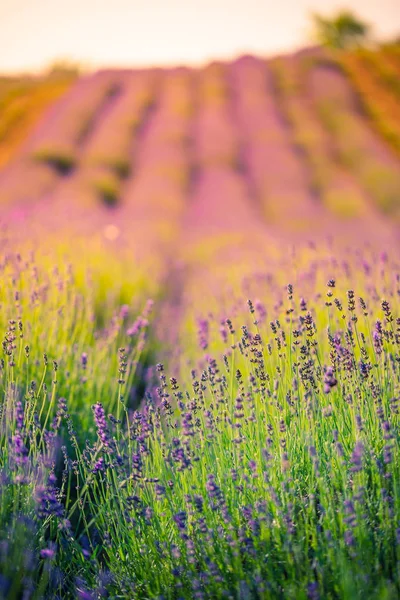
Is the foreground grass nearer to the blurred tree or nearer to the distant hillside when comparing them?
the distant hillside

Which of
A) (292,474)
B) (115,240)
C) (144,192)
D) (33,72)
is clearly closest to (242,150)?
(144,192)

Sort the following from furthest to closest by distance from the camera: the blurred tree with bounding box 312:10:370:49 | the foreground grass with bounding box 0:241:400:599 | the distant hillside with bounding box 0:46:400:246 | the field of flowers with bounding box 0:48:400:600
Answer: the blurred tree with bounding box 312:10:370:49 < the distant hillside with bounding box 0:46:400:246 < the field of flowers with bounding box 0:48:400:600 < the foreground grass with bounding box 0:241:400:599

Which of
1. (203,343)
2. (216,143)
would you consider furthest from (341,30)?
(203,343)

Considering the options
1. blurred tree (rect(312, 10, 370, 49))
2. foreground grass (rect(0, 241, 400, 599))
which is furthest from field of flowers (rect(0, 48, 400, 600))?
blurred tree (rect(312, 10, 370, 49))

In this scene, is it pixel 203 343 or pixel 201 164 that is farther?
pixel 201 164

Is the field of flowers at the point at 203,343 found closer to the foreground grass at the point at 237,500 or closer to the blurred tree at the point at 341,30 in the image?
the foreground grass at the point at 237,500

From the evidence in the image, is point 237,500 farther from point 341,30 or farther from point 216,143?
point 341,30

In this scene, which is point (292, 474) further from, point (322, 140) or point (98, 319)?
point (322, 140)
